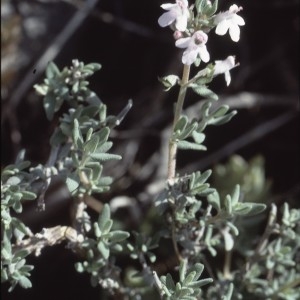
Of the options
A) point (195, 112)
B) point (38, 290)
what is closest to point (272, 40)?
point (195, 112)

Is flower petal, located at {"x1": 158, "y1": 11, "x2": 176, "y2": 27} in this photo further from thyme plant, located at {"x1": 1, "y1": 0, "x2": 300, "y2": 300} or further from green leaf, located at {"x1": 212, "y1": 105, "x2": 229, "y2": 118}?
green leaf, located at {"x1": 212, "y1": 105, "x2": 229, "y2": 118}

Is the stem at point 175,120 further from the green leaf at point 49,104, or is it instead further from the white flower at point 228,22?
the green leaf at point 49,104

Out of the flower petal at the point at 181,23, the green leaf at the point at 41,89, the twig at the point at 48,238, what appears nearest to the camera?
the flower petal at the point at 181,23

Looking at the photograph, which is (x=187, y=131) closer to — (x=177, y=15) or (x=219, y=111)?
Result: (x=219, y=111)

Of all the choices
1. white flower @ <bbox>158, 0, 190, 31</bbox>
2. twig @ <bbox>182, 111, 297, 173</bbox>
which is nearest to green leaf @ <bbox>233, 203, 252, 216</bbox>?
white flower @ <bbox>158, 0, 190, 31</bbox>

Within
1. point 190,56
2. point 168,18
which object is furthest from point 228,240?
point 168,18

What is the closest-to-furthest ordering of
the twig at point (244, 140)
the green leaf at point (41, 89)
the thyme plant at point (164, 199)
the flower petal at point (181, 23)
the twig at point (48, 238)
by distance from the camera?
the flower petal at point (181, 23) < the thyme plant at point (164, 199) < the twig at point (48, 238) < the green leaf at point (41, 89) < the twig at point (244, 140)

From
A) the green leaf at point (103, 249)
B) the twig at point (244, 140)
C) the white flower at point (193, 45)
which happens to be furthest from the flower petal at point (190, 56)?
the twig at point (244, 140)

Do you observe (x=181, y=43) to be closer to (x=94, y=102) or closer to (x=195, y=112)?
(x=94, y=102)

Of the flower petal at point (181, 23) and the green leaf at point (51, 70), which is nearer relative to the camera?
the flower petal at point (181, 23)
